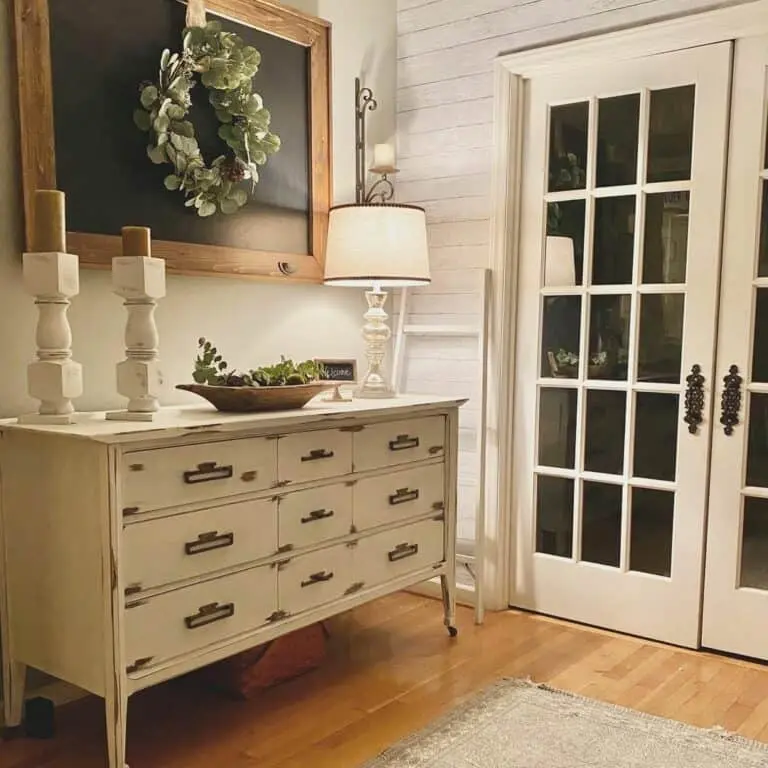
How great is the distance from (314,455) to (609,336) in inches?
48.6

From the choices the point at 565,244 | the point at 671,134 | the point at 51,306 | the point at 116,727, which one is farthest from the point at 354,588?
the point at 671,134

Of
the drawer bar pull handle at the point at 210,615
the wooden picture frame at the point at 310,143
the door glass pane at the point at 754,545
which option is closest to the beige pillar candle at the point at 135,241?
the wooden picture frame at the point at 310,143

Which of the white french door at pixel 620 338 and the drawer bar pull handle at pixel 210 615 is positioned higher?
the white french door at pixel 620 338

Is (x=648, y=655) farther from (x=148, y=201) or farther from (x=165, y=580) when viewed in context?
(x=148, y=201)

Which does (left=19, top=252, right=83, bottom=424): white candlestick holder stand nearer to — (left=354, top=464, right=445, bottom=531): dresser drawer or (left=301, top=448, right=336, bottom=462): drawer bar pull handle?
(left=301, top=448, right=336, bottom=462): drawer bar pull handle

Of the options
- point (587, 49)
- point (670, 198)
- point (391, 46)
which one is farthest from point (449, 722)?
point (391, 46)

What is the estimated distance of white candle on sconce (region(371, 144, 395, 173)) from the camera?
309 centimetres

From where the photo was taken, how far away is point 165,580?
6.51 feet

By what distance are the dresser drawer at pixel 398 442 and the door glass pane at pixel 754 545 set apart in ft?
3.36

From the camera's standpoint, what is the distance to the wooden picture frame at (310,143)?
2131 mm

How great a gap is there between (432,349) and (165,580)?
165 cm

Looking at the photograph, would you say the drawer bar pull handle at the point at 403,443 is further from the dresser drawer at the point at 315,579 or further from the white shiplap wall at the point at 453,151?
the white shiplap wall at the point at 453,151

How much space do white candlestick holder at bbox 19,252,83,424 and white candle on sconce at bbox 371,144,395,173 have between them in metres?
1.39

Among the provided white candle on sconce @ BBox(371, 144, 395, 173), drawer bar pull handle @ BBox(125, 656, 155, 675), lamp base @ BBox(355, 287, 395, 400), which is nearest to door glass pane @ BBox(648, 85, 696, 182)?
white candle on sconce @ BBox(371, 144, 395, 173)
